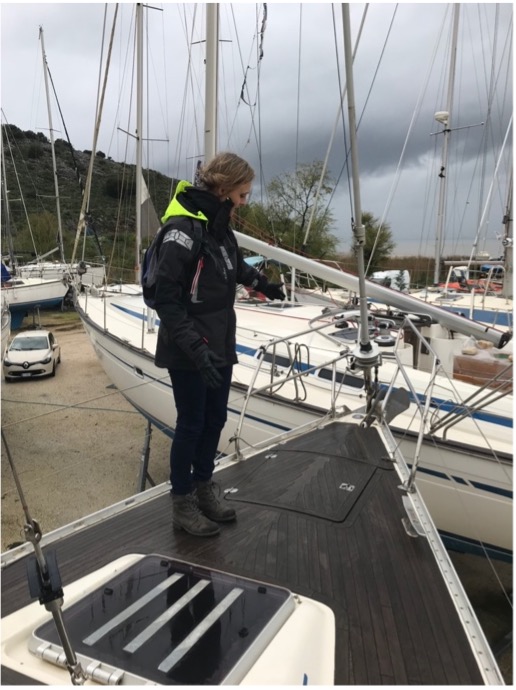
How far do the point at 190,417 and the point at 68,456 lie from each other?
503 centimetres

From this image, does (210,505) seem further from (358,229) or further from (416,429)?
(416,429)

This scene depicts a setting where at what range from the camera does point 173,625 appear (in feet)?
5.13

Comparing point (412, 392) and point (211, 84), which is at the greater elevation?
point (211, 84)

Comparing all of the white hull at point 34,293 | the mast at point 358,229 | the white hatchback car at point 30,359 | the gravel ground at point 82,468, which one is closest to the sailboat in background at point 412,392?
the mast at point 358,229

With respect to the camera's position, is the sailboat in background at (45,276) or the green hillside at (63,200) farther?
the green hillside at (63,200)

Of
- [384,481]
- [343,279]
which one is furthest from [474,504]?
[343,279]

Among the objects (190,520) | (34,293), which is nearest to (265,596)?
(190,520)

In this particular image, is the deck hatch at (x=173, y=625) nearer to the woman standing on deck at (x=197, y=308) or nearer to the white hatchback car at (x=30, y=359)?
the woman standing on deck at (x=197, y=308)

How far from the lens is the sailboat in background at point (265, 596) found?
4.67 ft

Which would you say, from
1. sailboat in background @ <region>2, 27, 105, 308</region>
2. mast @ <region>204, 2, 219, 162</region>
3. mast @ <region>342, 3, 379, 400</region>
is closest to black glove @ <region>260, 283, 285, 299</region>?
mast @ <region>342, 3, 379, 400</region>

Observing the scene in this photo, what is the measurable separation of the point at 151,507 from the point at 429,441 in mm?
2217

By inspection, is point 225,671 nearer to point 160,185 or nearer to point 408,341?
point 408,341

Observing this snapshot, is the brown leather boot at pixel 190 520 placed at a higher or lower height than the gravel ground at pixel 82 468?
higher

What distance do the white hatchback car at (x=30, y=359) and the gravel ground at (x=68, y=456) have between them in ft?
1.18
